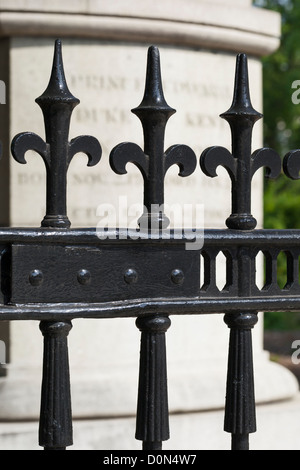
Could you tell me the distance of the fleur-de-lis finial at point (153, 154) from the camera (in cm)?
189

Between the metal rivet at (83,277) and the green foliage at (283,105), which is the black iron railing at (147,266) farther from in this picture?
the green foliage at (283,105)

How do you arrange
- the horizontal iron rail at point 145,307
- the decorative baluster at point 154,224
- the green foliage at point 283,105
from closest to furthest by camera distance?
the horizontal iron rail at point 145,307 < the decorative baluster at point 154,224 < the green foliage at point 283,105

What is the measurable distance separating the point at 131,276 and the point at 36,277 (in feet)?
0.70

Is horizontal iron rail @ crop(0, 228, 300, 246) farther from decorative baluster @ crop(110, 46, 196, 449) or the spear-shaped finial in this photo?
the spear-shaped finial

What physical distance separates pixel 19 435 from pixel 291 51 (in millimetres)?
14731

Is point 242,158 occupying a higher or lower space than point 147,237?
higher

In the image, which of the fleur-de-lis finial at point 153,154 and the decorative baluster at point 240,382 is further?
the decorative baluster at point 240,382

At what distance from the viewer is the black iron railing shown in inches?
72.2

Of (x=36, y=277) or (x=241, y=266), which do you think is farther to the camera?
(x=241, y=266)

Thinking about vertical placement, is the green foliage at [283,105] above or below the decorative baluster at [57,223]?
above

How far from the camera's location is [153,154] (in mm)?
1914

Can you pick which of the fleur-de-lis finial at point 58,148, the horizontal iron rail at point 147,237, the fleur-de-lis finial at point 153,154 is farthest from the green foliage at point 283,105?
the fleur-de-lis finial at point 58,148

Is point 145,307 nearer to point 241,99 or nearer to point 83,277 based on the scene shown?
point 83,277

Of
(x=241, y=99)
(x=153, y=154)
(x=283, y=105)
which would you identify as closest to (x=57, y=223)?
(x=153, y=154)
